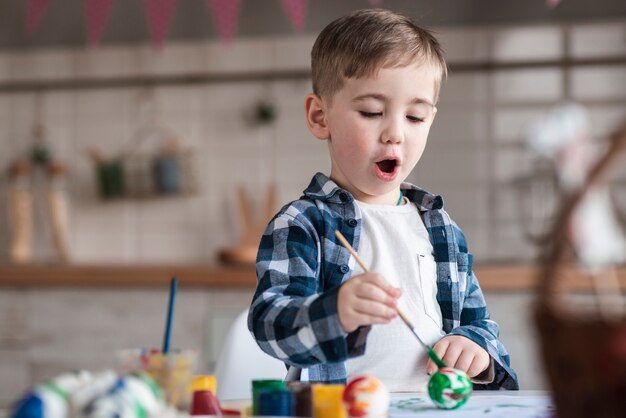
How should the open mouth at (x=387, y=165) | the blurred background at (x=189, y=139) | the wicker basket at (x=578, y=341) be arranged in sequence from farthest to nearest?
the blurred background at (x=189, y=139) → the open mouth at (x=387, y=165) → the wicker basket at (x=578, y=341)

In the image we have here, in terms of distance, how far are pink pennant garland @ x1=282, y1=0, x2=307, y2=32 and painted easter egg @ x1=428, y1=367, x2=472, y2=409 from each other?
2636 mm

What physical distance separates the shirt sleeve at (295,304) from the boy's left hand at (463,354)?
158 millimetres

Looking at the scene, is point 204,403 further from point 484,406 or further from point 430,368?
point 430,368

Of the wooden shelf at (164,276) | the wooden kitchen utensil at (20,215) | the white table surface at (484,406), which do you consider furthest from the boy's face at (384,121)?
the wooden kitchen utensil at (20,215)

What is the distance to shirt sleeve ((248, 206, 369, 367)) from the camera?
917 mm

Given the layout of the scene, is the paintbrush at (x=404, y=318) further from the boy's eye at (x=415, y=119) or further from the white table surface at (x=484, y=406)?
the boy's eye at (x=415, y=119)

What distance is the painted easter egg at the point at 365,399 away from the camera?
2.55 feet

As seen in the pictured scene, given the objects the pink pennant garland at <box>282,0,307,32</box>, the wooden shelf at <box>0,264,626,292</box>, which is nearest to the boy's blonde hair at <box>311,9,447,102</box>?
the wooden shelf at <box>0,264,626,292</box>

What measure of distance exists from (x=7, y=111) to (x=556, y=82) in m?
2.43

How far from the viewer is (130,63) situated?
12.4 feet

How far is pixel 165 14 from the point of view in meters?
3.57

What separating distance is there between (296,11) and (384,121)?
2.33 metres

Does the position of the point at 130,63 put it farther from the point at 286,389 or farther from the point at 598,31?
the point at 286,389

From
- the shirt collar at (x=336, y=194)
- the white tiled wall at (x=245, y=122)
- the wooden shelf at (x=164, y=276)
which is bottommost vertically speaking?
the wooden shelf at (x=164, y=276)
